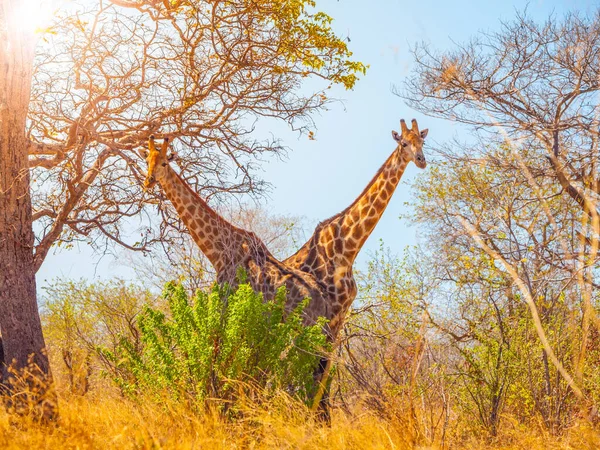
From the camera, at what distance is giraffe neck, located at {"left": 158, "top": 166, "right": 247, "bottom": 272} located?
915 centimetres

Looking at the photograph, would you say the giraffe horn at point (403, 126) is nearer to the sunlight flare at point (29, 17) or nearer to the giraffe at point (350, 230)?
the giraffe at point (350, 230)

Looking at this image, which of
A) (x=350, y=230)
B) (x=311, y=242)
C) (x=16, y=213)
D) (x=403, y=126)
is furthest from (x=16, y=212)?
(x=403, y=126)

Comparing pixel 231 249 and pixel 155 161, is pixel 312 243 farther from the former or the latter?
pixel 155 161

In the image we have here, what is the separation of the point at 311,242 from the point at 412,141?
1.89 meters

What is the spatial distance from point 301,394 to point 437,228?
30.4ft

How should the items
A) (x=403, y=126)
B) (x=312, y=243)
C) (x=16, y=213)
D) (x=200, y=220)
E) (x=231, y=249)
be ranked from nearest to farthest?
(x=16, y=213)
(x=231, y=249)
(x=403, y=126)
(x=312, y=243)
(x=200, y=220)

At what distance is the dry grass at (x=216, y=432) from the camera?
15.4 ft

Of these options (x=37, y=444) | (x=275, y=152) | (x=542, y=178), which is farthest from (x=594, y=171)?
(x=37, y=444)

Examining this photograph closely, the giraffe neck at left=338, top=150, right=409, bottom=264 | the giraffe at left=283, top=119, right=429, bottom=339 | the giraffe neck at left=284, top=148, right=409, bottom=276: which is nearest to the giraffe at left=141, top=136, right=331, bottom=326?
the giraffe at left=283, top=119, right=429, bottom=339

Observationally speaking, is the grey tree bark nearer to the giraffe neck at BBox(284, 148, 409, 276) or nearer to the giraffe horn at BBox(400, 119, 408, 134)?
the giraffe neck at BBox(284, 148, 409, 276)

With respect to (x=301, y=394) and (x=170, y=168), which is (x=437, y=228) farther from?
(x=301, y=394)

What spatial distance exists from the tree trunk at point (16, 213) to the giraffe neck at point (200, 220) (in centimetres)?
216

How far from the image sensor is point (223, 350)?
6.36m

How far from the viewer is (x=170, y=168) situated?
939 centimetres
